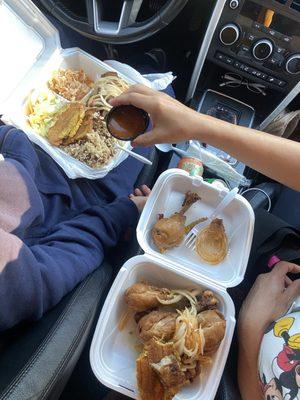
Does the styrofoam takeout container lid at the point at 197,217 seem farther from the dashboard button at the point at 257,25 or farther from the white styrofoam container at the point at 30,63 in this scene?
the dashboard button at the point at 257,25

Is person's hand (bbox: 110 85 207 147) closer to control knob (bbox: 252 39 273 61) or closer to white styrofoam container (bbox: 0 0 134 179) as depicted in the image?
white styrofoam container (bbox: 0 0 134 179)

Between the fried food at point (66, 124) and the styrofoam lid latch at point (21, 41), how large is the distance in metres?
0.14

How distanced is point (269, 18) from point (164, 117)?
1.38 feet

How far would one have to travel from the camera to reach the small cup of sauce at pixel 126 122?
860 millimetres

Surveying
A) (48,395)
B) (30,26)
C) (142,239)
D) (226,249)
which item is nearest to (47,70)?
(30,26)

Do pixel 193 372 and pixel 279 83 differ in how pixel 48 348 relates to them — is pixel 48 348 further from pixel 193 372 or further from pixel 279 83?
pixel 279 83

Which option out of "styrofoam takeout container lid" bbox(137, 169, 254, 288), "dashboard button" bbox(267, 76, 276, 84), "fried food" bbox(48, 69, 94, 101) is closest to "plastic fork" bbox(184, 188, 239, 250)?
"styrofoam takeout container lid" bbox(137, 169, 254, 288)

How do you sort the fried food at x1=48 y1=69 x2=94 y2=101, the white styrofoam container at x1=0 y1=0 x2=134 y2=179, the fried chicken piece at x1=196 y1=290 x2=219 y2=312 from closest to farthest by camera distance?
the fried chicken piece at x1=196 y1=290 x2=219 y2=312 < the white styrofoam container at x1=0 y1=0 x2=134 y2=179 < the fried food at x1=48 y1=69 x2=94 y2=101

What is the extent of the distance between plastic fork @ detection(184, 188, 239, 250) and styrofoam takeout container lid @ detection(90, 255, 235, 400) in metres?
0.10

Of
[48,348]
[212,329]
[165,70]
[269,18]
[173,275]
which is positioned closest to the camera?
[48,348]

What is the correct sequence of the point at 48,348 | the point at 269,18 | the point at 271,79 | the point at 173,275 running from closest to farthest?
the point at 48,348, the point at 173,275, the point at 269,18, the point at 271,79

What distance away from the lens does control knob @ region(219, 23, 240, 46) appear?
96 cm

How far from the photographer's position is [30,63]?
3.55 ft

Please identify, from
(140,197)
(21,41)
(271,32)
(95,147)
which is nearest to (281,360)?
(140,197)
